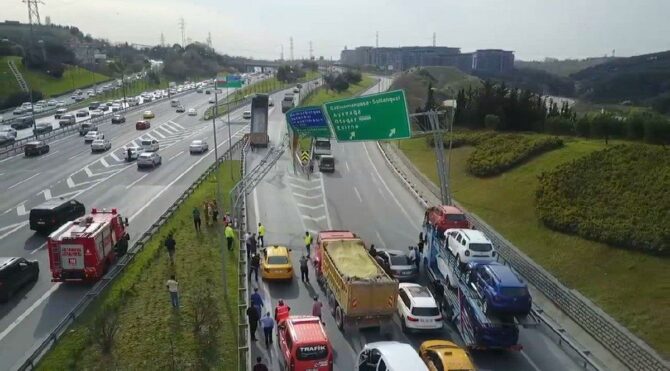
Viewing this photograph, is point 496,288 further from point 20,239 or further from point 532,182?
point 20,239

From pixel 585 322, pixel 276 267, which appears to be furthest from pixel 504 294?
pixel 276 267

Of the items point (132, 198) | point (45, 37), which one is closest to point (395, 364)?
point (132, 198)

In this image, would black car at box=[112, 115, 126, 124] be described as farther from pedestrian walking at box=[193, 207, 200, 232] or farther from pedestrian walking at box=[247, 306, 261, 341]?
pedestrian walking at box=[247, 306, 261, 341]

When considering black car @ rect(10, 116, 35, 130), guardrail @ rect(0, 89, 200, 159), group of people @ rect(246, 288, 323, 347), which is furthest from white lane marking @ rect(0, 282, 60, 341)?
black car @ rect(10, 116, 35, 130)

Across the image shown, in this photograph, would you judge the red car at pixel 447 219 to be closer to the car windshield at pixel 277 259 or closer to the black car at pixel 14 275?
the car windshield at pixel 277 259

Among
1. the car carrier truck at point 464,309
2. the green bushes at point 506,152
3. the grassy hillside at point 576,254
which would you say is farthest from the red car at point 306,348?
the green bushes at point 506,152

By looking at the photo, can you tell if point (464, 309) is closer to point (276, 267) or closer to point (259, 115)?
point (276, 267)
